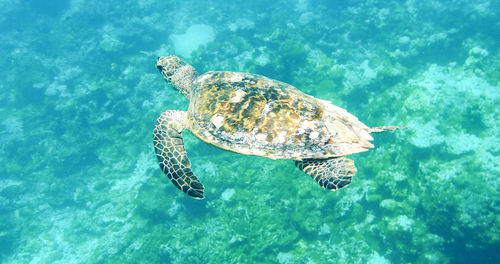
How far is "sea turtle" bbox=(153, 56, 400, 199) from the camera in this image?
3.20m

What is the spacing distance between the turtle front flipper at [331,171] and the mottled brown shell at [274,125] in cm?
26

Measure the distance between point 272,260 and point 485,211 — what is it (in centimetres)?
478

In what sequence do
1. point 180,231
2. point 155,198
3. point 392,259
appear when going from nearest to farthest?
point 392,259 < point 180,231 < point 155,198

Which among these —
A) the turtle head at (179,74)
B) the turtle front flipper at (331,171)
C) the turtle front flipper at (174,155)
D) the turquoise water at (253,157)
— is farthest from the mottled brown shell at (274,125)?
the turquoise water at (253,157)

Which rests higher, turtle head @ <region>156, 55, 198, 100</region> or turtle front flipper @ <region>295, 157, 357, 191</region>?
turtle front flipper @ <region>295, 157, 357, 191</region>

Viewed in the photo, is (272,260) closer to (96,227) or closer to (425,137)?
(425,137)

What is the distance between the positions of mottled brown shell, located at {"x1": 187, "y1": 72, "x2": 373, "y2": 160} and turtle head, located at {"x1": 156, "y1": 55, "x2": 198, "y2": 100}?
1507 mm

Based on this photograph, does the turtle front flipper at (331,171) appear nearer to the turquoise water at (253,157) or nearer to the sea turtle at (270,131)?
the sea turtle at (270,131)

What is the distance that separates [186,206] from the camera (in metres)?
6.86

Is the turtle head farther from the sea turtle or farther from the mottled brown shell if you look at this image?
the mottled brown shell

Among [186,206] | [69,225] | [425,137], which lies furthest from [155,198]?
[425,137]

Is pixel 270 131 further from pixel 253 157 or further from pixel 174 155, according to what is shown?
pixel 253 157

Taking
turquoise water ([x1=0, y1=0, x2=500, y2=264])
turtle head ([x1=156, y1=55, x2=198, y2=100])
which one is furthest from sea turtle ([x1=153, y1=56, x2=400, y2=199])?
turquoise water ([x1=0, y1=0, x2=500, y2=264])

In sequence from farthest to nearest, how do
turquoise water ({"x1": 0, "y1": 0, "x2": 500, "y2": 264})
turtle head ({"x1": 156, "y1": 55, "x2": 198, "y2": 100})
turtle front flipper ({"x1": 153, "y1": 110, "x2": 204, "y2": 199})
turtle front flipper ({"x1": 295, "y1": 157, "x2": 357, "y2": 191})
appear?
turquoise water ({"x1": 0, "y1": 0, "x2": 500, "y2": 264})
turtle head ({"x1": 156, "y1": 55, "x2": 198, "y2": 100})
turtle front flipper ({"x1": 153, "y1": 110, "x2": 204, "y2": 199})
turtle front flipper ({"x1": 295, "y1": 157, "x2": 357, "y2": 191})
